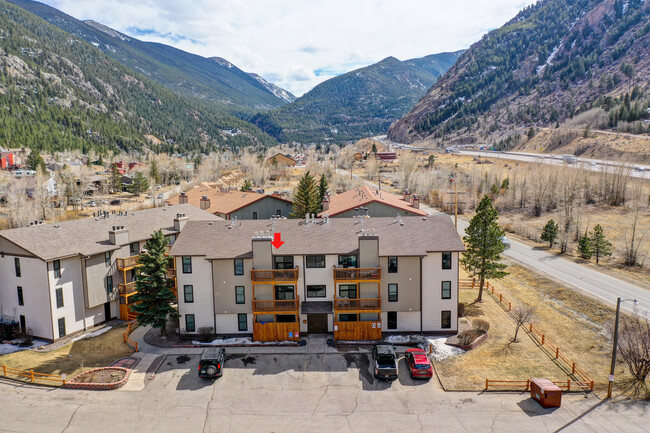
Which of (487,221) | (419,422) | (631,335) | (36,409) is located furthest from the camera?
(487,221)

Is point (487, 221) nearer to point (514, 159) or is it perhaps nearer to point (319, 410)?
point (319, 410)

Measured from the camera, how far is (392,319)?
35.2 meters

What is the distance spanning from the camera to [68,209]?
98938 millimetres

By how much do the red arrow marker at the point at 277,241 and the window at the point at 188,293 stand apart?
7410 millimetres

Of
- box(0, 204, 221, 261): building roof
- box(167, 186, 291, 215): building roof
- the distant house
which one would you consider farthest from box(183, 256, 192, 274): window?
the distant house

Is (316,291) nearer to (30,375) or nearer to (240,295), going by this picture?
(240,295)

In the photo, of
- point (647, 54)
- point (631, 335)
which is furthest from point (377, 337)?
point (647, 54)

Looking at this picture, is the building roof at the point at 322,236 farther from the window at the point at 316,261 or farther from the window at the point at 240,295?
the window at the point at 240,295

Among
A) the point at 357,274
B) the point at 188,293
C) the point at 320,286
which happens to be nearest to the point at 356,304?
the point at 357,274

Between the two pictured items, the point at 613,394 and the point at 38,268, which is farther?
the point at 38,268

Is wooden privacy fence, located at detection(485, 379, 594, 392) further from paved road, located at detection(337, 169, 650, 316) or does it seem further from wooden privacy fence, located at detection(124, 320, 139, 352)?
wooden privacy fence, located at detection(124, 320, 139, 352)

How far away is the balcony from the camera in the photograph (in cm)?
3362

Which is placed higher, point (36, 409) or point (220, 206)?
point (220, 206)

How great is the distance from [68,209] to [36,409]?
8530cm
